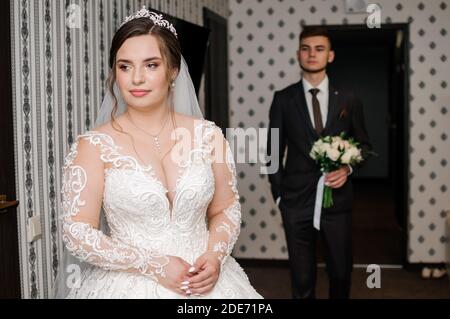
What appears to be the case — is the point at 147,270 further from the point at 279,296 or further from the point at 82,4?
the point at 279,296

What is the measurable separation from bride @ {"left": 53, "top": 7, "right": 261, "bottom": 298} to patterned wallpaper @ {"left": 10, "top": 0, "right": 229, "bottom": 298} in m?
0.48

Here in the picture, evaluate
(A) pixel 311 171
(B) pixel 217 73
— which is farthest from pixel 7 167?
(B) pixel 217 73

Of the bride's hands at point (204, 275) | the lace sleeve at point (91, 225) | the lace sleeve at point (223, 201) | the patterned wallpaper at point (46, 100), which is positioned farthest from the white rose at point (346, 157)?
the lace sleeve at point (91, 225)

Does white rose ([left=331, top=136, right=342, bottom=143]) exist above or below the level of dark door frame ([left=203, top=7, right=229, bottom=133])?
below

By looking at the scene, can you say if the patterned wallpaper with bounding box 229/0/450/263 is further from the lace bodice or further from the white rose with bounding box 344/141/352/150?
the lace bodice

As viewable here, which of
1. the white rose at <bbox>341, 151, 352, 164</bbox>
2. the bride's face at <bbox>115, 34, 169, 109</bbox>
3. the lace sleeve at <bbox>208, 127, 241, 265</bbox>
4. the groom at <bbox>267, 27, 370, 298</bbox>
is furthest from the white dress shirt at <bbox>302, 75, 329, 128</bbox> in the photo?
the bride's face at <bbox>115, 34, 169, 109</bbox>

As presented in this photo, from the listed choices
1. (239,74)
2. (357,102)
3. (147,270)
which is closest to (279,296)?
(357,102)

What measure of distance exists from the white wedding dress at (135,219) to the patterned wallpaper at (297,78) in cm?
348

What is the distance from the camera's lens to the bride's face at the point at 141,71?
1.81 m

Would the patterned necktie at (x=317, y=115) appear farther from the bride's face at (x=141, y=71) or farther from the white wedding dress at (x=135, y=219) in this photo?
the bride's face at (x=141, y=71)

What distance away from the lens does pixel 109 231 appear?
2070mm

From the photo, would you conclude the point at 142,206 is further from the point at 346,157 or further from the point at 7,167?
the point at 346,157

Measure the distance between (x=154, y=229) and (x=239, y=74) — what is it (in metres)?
3.70

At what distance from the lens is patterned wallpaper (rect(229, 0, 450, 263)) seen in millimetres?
5266
